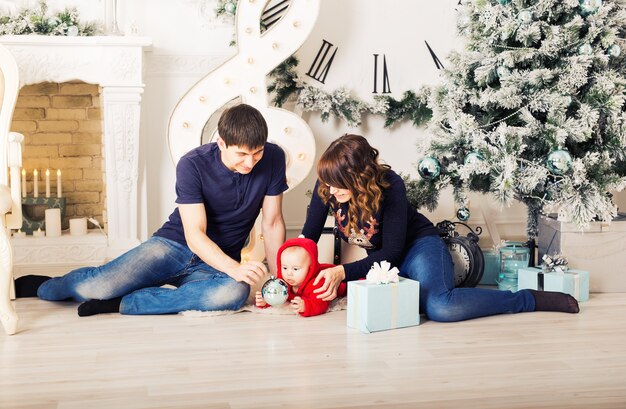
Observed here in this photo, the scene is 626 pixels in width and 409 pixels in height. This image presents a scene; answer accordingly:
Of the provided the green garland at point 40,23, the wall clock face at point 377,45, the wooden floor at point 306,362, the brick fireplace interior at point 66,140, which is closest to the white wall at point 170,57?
the wall clock face at point 377,45

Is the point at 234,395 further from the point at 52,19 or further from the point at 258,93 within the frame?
the point at 52,19

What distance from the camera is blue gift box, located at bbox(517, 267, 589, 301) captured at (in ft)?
10.2

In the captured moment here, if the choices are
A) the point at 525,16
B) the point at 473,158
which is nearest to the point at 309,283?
the point at 473,158

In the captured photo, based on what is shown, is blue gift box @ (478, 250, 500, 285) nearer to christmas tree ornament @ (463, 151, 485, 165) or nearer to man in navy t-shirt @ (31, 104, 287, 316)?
christmas tree ornament @ (463, 151, 485, 165)

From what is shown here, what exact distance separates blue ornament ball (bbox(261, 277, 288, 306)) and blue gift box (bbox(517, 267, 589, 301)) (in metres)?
1.02

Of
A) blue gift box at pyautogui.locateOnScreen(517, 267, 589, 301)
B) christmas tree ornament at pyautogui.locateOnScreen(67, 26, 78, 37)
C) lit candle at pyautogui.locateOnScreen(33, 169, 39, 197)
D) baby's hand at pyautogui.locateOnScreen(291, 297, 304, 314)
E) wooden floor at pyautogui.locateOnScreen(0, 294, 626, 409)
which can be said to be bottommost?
wooden floor at pyautogui.locateOnScreen(0, 294, 626, 409)

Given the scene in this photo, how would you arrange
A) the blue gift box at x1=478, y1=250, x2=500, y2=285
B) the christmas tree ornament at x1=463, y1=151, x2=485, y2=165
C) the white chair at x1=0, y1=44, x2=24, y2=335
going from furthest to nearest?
the blue gift box at x1=478, y1=250, x2=500, y2=285 → the christmas tree ornament at x1=463, y1=151, x2=485, y2=165 → the white chair at x1=0, y1=44, x2=24, y2=335

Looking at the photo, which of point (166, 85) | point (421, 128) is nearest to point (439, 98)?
point (421, 128)

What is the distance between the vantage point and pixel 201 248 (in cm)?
279

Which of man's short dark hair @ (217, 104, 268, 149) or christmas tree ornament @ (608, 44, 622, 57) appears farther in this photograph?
christmas tree ornament @ (608, 44, 622, 57)

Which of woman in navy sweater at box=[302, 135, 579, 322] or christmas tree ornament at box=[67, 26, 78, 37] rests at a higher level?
christmas tree ornament at box=[67, 26, 78, 37]

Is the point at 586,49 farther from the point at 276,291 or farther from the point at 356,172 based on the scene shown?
the point at 276,291

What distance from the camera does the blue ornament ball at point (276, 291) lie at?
279cm

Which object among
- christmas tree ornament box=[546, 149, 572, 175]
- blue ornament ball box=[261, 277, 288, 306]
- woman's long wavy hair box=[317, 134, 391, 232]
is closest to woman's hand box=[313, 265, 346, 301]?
blue ornament ball box=[261, 277, 288, 306]
